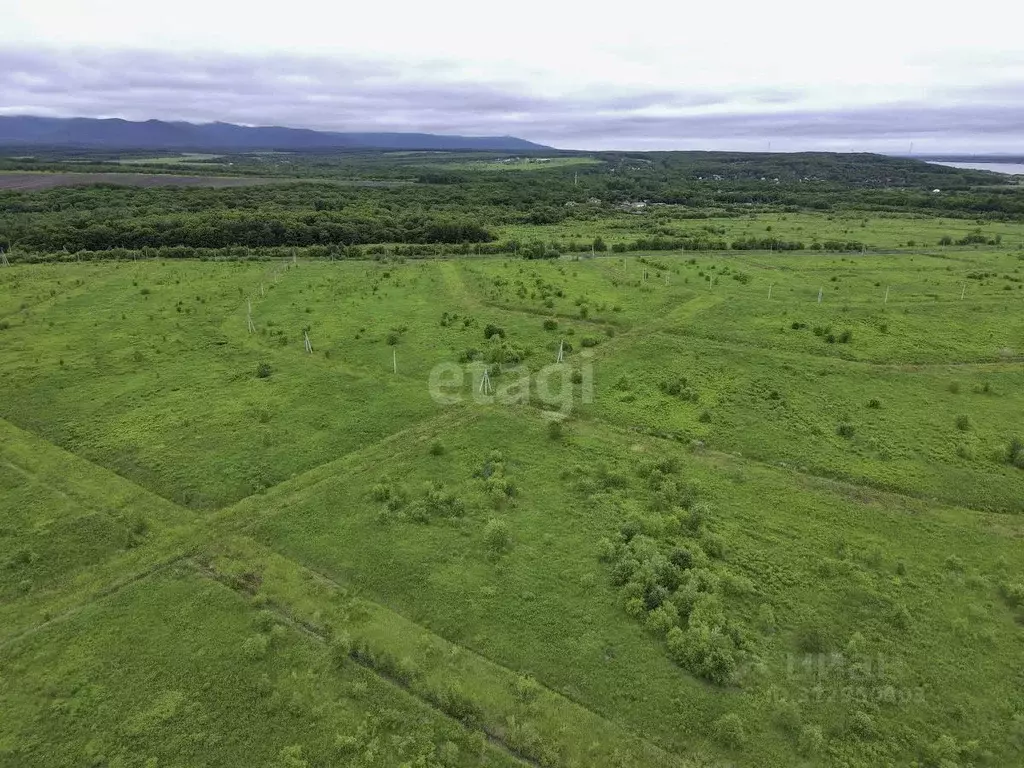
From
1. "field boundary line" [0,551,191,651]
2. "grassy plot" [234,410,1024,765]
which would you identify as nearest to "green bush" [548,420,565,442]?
"grassy plot" [234,410,1024,765]

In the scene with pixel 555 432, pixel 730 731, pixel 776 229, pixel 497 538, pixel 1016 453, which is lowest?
pixel 730 731

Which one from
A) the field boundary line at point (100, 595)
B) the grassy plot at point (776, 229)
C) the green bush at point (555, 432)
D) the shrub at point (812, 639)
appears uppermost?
the grassy plot at point (776, 229)

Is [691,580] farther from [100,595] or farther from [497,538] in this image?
[100,595]

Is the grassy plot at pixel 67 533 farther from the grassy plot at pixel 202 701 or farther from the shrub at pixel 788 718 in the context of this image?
the shrub at pixel 788 718

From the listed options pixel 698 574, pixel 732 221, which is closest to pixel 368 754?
pixel 698 574

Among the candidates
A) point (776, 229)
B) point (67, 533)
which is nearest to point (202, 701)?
point (67, 533)

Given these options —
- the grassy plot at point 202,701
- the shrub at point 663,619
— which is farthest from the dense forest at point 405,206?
the grassy plot at point 202,701
